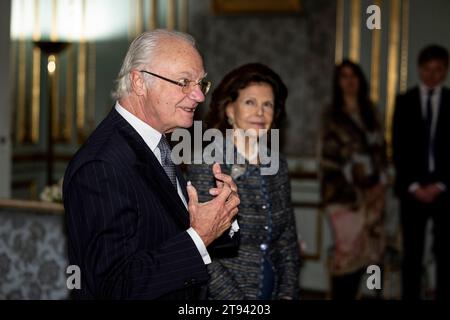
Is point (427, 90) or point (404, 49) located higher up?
point (404, 49)

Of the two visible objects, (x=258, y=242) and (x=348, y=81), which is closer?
(x=258, y=242)

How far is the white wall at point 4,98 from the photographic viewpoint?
406 centimetres

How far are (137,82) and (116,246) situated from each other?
440 mm

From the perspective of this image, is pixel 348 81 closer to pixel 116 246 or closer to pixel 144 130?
pixel 144 130

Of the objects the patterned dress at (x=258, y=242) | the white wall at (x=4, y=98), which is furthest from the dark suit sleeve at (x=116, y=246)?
the white wall at (x=4, y=98)

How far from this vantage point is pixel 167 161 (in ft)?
6.25

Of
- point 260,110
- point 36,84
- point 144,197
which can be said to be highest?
point 36,84

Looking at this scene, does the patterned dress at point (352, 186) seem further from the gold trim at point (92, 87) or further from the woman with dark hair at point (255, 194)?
the gold trim at point (92, 87)

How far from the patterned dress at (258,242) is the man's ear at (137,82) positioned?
0.80 m

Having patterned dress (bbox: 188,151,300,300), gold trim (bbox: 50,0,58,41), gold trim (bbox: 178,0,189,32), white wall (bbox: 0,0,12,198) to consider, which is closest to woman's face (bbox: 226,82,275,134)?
patterned dress (bbox: 188,151,300,300)

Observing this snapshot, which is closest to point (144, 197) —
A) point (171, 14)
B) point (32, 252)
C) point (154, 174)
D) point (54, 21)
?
point (154, 174)

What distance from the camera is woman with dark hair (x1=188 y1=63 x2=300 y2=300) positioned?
2.57 metres

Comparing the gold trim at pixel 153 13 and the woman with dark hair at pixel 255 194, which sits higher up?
the gold trim at pixel 153 13

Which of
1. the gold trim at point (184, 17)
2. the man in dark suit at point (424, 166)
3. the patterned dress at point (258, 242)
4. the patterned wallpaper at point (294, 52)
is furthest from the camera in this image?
the gold trim at point (184, 17)
